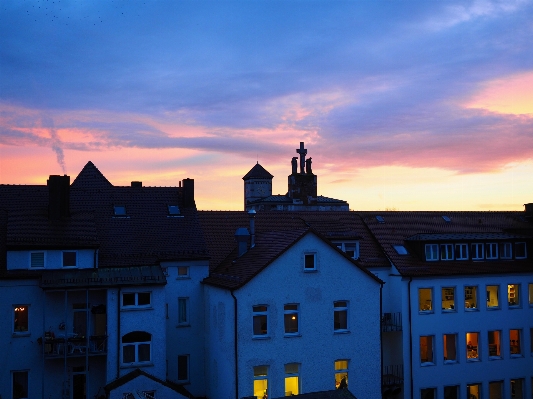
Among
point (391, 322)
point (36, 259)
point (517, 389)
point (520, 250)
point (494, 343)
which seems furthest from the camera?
point (520, 250)

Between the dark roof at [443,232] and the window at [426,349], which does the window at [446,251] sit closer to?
the dark roof at [443,232]

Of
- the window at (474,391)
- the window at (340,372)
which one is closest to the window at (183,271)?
the window at (340,372)

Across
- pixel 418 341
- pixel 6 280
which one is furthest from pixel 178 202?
pixel 418 341

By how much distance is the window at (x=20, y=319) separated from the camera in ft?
108

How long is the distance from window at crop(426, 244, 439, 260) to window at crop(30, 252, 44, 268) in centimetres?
2456

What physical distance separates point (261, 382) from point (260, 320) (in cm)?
337

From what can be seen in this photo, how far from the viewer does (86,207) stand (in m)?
38.9

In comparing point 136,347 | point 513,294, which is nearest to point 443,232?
point 513,294

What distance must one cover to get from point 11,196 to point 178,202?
10.3 metres

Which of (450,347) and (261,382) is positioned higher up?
(450,347)

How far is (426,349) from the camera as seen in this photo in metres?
39.5

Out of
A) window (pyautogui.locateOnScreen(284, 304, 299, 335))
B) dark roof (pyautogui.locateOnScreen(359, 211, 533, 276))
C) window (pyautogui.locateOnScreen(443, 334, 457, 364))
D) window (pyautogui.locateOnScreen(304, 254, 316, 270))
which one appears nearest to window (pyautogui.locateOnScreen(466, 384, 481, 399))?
window (pyautogui.locateOnScreen(443, 334, 457, 364))

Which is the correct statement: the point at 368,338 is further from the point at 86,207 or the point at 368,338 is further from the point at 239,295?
the point at 86,207

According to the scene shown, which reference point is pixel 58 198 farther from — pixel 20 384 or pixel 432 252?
pixel 432 252
